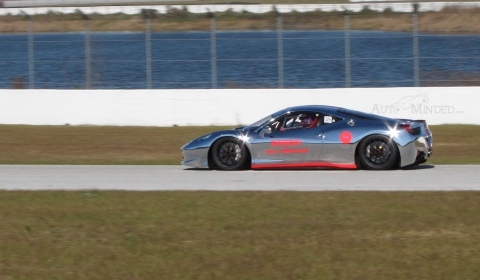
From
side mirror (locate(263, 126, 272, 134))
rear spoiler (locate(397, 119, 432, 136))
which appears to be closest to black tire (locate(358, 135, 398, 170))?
rear spoiler (locate(397, 119, 432, 136))

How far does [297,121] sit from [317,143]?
0.57 m

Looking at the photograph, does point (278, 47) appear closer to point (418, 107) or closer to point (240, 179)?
point (418, 107)

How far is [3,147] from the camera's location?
64.0ft

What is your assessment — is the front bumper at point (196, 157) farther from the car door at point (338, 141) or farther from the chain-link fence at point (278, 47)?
the chain-link fence at point (278, 47)

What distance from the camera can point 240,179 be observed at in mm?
11836

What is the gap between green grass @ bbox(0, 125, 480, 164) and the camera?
1686 cm

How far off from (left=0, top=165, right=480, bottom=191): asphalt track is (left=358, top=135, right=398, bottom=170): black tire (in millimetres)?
163
